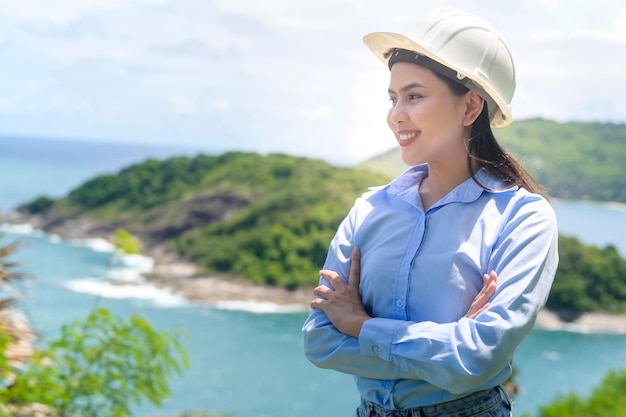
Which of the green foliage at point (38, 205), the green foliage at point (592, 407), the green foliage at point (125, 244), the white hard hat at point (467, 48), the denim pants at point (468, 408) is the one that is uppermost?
the green foliage at point (38, 205)

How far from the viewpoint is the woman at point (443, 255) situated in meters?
1.26

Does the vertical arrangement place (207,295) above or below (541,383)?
above

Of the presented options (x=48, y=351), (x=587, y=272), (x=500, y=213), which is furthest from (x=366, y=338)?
(x=587, y=272)

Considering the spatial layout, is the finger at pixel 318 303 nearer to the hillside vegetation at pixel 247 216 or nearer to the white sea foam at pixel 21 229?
the hillside vegetation at pixel 247 216

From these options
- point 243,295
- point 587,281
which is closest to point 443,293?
point 243,295

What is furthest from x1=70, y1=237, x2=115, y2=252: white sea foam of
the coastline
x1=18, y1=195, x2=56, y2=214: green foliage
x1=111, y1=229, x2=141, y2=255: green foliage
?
x1=111, y1=229, x2=141, y2=255: green foliage

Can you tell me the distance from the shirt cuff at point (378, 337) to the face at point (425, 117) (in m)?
0.31

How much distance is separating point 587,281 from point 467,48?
43.2 meters

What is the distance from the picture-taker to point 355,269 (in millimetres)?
1427

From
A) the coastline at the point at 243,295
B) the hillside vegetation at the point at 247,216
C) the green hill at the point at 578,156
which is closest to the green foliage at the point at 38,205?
the hillside vegetation at the point at 247,216

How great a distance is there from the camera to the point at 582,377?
36.2 m

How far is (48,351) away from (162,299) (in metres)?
35.2

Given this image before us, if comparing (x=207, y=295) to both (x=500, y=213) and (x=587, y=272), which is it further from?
(x=500, y=213)

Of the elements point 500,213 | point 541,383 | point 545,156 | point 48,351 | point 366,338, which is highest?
point 545,156
